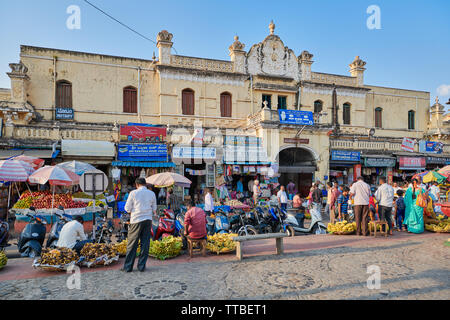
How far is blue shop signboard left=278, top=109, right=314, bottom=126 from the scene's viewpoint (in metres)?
17.3

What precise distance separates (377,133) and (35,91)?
25.1 meters

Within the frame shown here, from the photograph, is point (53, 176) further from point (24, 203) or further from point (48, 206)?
point (24, 203)

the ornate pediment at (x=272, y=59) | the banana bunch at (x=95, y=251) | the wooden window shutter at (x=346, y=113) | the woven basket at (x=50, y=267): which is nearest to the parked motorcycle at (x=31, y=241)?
the woven basket at (x=50, y=267)

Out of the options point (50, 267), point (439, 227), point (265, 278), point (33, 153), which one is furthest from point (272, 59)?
point (50, 267)

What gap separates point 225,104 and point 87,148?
977cm

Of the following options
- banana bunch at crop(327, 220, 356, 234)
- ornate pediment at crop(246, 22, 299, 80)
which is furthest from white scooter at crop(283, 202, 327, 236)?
ornate pediment at crop(246, 22, 299, 80)

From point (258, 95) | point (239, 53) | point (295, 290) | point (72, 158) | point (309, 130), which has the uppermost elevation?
point (239, 53)

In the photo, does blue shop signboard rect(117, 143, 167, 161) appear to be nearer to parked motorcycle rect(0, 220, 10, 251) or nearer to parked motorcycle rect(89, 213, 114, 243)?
parked motorcycle rect(89, 213, 114, 243)

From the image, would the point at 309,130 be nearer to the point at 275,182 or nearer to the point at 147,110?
the point at 275,182

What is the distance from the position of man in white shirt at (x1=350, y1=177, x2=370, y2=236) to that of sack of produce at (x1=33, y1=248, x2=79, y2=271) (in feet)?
25.8

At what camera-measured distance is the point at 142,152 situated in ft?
48.9

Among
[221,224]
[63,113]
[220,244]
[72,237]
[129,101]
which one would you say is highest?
[129,101]
